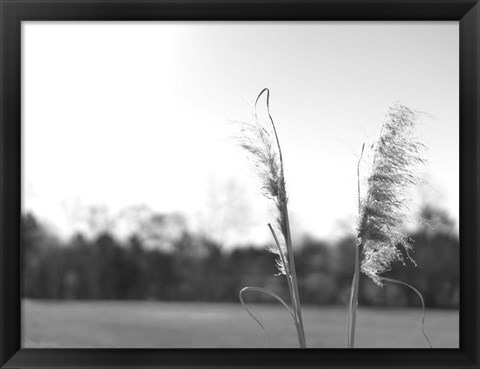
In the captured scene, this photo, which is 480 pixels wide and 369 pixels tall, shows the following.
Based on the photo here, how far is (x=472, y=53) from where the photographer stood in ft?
4.48

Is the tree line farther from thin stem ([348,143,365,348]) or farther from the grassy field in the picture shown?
thin stem ([348,143,365,348])

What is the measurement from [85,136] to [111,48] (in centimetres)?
157

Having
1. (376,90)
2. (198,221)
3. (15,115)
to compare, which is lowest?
(198,221)

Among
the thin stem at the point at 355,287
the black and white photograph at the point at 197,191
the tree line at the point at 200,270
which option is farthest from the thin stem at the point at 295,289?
the tree line at the point at 200,270

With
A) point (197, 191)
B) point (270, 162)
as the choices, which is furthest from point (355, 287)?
point (197, 191)

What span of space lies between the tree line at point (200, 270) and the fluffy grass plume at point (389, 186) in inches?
171

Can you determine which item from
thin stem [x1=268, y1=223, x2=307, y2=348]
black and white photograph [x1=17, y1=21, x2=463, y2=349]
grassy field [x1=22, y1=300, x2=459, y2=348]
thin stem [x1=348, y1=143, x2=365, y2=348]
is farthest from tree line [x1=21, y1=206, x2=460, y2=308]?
thin stem [x1=268, y1=223, x2=307, y2=348]

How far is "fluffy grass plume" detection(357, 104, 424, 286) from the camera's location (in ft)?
4.54

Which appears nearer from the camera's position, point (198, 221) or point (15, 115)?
point (15, 115)

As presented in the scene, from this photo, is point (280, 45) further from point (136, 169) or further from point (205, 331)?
point (205, 331)

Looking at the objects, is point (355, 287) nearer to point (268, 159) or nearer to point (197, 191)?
point (268, 159)

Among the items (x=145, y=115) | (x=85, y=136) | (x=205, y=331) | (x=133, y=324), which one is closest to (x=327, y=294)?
(x=205, y=331)

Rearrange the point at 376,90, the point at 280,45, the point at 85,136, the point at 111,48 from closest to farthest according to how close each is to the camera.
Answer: the point at 376,90 → the point at 280,45 → the point at 111,48 → the point at 85,136

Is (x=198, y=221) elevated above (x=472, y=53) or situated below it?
below
